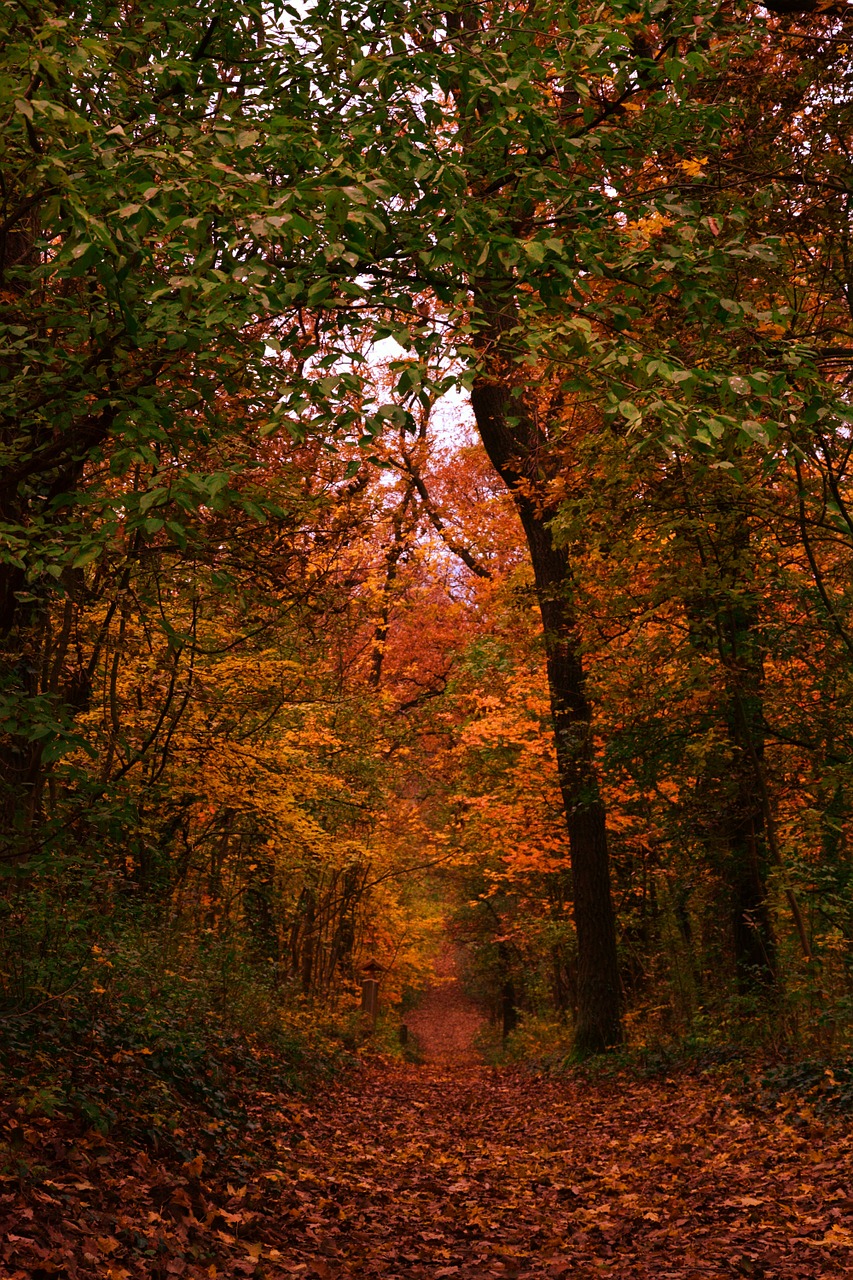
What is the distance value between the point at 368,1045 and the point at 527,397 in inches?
549

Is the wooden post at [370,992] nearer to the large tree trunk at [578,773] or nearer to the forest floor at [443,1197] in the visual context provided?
the large tree trunk at [578,773]

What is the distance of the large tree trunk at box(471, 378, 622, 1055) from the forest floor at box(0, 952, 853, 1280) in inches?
128

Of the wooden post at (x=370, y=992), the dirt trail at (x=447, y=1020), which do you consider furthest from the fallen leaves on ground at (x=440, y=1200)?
the dirt trail at (x=447, y=1020)

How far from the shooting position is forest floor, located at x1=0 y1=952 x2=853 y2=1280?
490cm

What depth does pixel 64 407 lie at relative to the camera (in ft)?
17.5

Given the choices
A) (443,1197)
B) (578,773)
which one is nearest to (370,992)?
(578,773)

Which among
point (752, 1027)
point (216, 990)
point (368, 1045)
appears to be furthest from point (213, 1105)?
point (368, 1045)

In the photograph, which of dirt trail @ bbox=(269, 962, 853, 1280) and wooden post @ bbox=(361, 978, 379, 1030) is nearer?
dirt trail @ bbox=(269, 962, 853, 1280)

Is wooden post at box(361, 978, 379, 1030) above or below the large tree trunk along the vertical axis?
below

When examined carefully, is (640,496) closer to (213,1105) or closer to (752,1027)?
(752,1027)

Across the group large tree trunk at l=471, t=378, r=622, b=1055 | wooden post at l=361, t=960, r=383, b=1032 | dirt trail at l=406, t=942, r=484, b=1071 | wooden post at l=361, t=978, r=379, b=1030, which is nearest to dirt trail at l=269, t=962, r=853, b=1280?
large tree trunk at l=471, t=378, r=622, b=1055

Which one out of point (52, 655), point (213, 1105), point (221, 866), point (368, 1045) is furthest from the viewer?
point (368, 1045)

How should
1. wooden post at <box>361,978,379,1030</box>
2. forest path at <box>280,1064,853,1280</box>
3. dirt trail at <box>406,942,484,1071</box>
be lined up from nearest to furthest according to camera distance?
forest path at <box>280,1064,853,1280</box> → wooden post at <box>361,978,379,1030</box> → dirt trail at <box>406,942,484,1071</box>

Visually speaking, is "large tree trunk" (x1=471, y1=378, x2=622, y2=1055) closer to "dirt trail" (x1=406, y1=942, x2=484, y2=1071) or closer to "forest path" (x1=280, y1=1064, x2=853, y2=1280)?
"forest path" (x1=280, y1=1064, x2=853, y2=1280)
